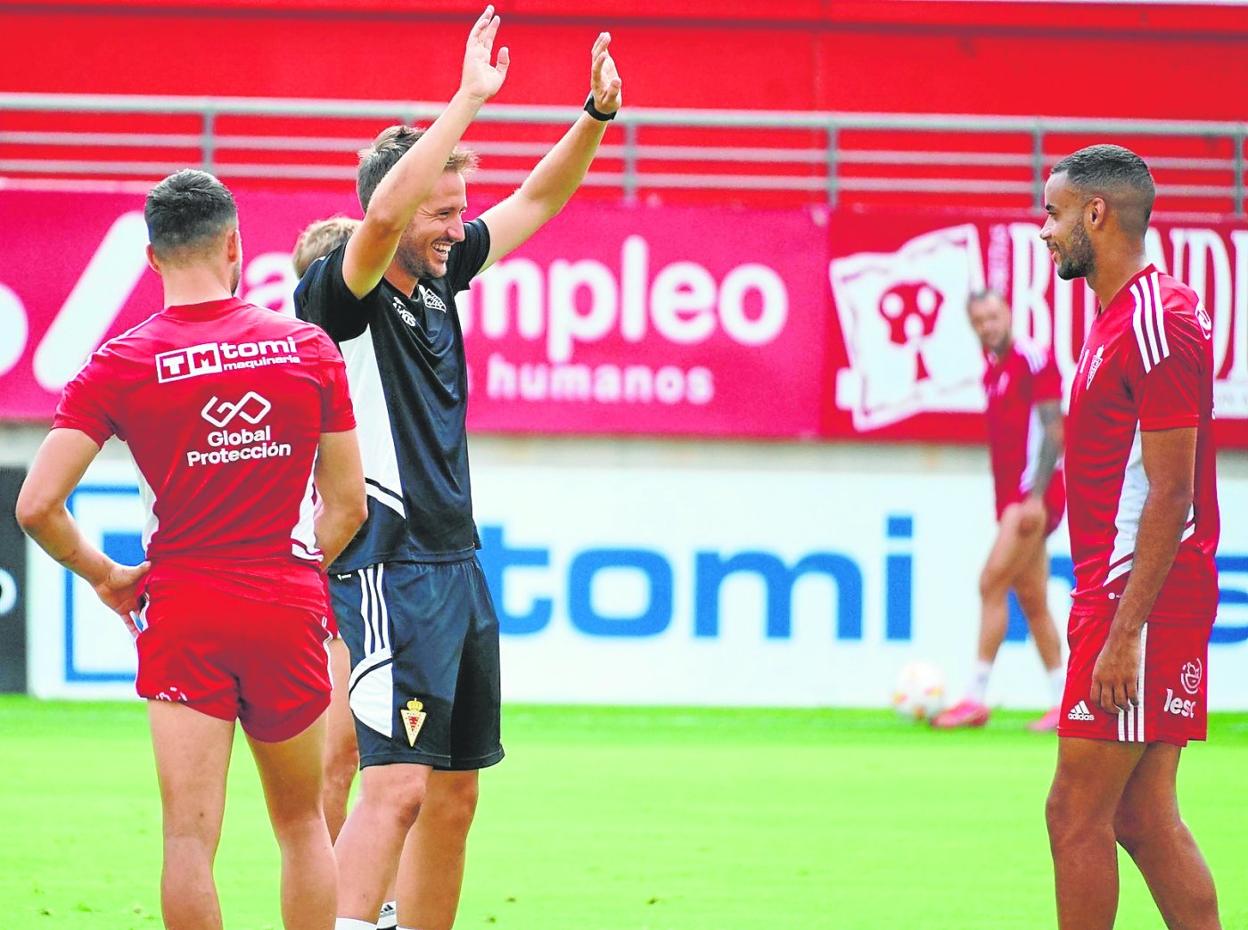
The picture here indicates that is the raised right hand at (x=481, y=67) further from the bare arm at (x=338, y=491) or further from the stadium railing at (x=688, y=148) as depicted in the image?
the stadium railing at (x=688, y=148)

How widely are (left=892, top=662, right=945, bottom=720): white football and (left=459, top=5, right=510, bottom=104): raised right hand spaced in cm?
801

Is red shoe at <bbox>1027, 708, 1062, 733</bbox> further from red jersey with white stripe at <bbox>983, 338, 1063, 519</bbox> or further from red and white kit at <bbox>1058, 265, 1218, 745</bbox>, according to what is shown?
red and white kit at <bbox>1058, 265, 1218, 745</bbox>

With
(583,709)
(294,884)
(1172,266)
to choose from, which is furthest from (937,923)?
(1172,266)

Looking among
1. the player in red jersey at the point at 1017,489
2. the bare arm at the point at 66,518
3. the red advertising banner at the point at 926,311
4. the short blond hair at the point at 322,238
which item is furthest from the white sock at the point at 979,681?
the bare arm at the point at 66,518

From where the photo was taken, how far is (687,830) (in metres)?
8.23

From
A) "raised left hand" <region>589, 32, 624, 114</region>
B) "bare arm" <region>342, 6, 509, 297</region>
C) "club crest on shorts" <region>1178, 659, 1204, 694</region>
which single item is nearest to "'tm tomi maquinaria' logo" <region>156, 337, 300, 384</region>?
"bare arm" <region>342, 6, 509, 297</region>

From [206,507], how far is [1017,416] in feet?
27.6

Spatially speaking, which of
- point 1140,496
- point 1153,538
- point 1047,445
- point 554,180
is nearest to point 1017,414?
point 1047,445

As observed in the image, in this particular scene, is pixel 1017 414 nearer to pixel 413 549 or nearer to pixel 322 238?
pixel 322 238

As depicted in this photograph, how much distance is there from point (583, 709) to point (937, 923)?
7097 mm

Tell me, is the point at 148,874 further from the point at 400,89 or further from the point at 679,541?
the point at 400,89

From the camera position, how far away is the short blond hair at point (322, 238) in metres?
6.04

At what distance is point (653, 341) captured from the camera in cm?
1344

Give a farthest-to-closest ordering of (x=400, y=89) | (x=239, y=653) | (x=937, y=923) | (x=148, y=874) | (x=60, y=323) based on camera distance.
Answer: (x=400, y=89) → (x=60, y=323) → (x=148, y=874) → (x=937, y=923) → (x=239, y=653)
